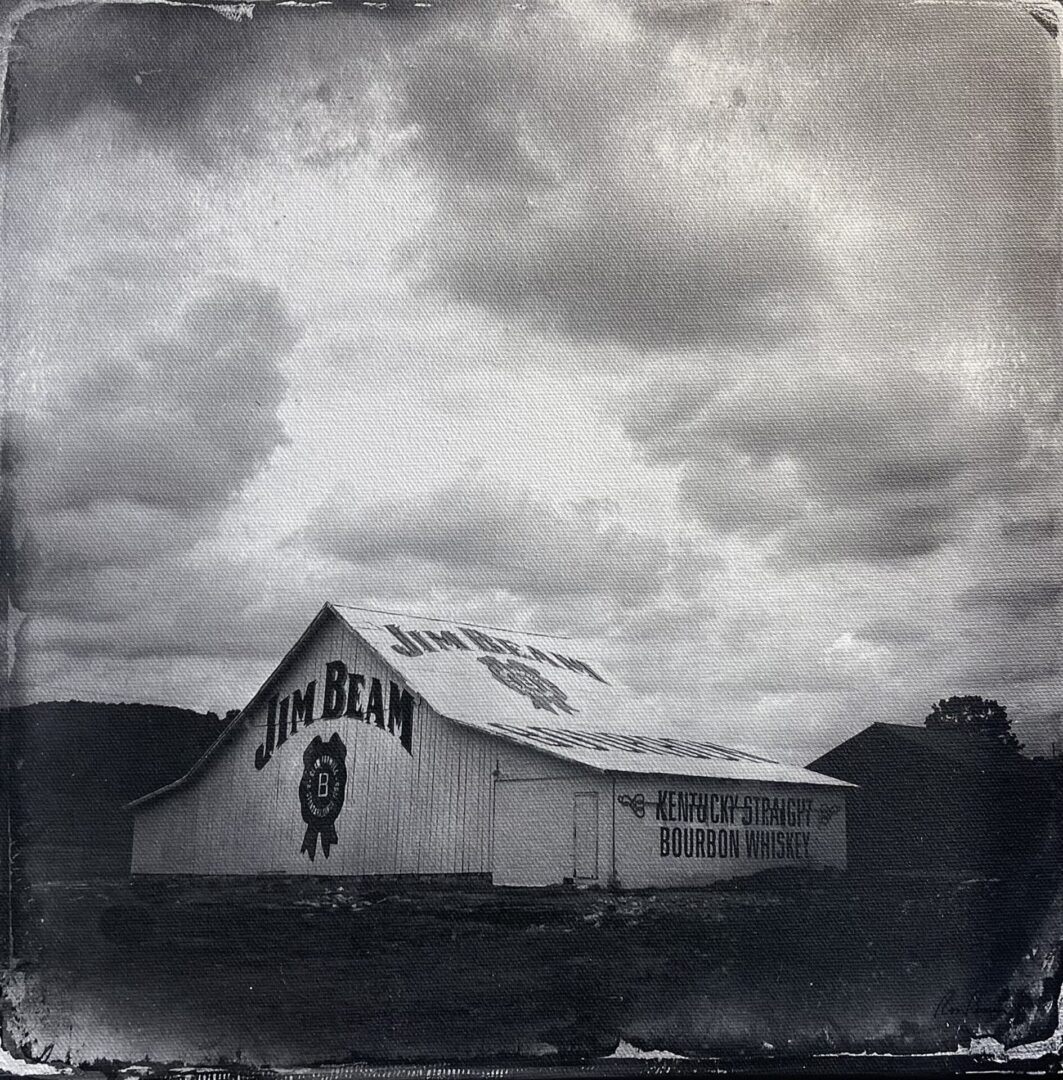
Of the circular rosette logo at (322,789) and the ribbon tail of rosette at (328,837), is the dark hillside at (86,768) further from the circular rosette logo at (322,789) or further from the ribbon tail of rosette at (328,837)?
the ribbon tail of rosette at (328,837)

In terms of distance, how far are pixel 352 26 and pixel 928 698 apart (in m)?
6.60

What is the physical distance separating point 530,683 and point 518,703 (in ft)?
2.20

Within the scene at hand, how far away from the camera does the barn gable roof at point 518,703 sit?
45.2 feet

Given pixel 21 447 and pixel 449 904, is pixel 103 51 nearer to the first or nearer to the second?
pixel 21 447

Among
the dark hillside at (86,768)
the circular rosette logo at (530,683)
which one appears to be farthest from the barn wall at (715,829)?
the dark hillside at (86,768)

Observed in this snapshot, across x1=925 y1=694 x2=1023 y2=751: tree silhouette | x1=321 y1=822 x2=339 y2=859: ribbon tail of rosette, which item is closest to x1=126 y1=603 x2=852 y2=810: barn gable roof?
x1=321 y1=822 x2=339 y2=859: ribbon tail of rosette

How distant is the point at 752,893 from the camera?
12.6 m

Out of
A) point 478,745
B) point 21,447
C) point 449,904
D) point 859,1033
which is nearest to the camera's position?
point 859,1033

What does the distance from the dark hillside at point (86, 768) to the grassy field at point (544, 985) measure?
0.38m

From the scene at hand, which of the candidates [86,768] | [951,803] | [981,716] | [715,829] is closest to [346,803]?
[715,829]

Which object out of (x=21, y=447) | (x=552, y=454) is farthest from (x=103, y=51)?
(x=552, y=454)
